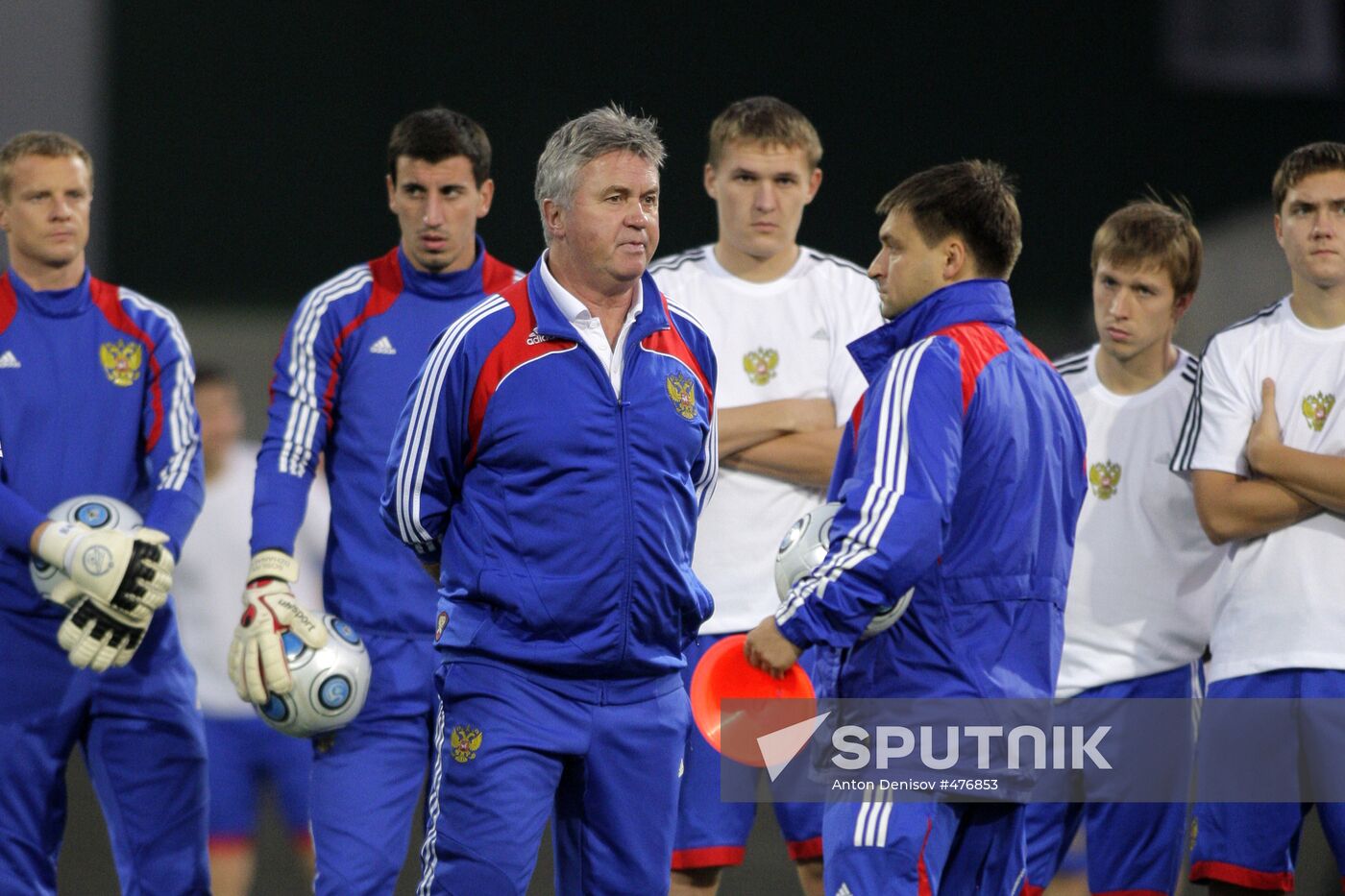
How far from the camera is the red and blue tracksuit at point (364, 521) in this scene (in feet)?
13.3

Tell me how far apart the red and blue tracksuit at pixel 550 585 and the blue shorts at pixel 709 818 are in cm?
100

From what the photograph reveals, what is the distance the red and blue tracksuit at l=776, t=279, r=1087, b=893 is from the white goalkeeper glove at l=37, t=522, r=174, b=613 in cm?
169

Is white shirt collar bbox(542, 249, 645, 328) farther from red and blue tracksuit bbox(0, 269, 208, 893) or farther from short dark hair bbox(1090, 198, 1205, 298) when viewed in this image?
short dark hair bbox(1090, 198, 1205, 298)

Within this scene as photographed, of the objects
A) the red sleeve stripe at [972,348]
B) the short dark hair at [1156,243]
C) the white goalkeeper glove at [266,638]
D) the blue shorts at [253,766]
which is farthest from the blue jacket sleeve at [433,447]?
the blue shorts at [253,766]

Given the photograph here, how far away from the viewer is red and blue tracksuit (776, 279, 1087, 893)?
10.2 feet

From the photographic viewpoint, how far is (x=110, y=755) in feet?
13.8

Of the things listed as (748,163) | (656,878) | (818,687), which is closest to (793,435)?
(748,163)

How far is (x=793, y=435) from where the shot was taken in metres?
4.52

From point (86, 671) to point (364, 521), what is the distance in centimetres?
78

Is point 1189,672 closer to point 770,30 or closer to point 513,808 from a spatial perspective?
point 513,808

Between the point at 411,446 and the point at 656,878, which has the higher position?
the point at 411,446

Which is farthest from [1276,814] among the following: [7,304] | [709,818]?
[7,304]

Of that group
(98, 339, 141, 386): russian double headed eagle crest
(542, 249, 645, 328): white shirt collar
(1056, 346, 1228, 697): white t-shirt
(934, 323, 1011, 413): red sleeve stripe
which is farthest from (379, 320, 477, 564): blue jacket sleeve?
(1056, 346, 1228, 697): white t-shirt

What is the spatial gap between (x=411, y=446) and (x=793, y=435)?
1.46 meters
